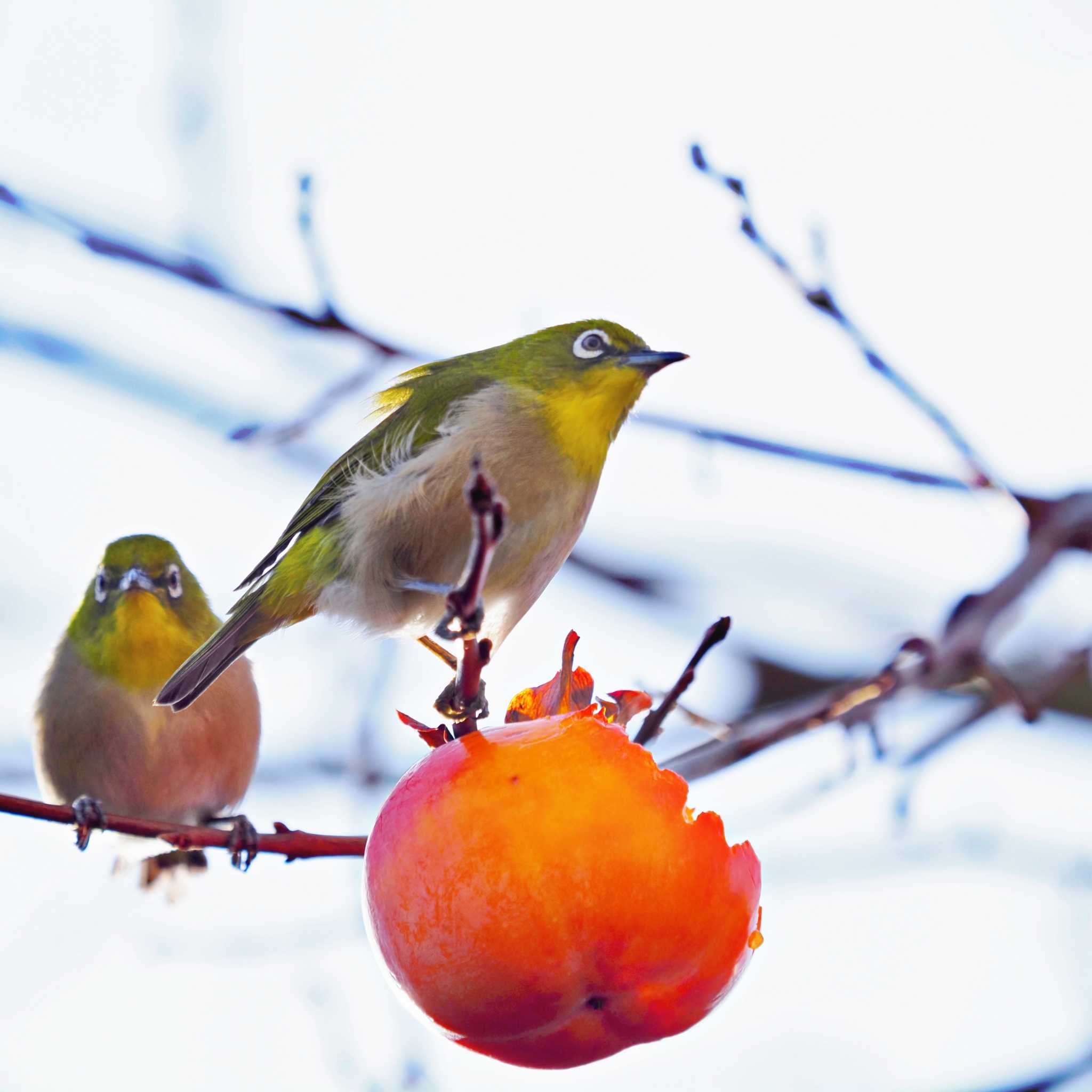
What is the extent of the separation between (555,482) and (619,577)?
4.51ft

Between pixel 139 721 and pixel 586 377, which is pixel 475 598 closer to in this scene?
pixel 586 377

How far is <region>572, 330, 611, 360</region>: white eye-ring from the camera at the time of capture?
4727 mm

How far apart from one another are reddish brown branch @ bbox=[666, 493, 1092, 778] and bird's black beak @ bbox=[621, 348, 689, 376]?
1.80 metres

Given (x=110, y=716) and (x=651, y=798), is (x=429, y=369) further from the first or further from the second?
(x=651, y=798)

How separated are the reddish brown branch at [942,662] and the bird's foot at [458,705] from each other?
1.53 feet

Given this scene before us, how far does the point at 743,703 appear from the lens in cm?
557

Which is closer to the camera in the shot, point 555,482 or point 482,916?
point 482,916

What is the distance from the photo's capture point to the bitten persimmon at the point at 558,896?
2143mm

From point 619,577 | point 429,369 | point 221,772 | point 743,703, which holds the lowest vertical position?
point 221,772

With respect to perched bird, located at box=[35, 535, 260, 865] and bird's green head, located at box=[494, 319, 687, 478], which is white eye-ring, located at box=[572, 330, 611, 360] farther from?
perched bird, located at box=[35, 535, 260, 865]

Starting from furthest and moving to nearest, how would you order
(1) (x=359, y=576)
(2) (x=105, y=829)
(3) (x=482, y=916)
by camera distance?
(1) (x=359, y=576)
(2) (x=105, y=829)
(3) (x=482, y=916)

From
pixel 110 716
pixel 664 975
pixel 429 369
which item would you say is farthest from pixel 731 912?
pixel 110 716

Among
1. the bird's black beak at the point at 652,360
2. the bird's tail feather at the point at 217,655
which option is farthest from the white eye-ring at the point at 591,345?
the bird's tail feather at the point at 217,655

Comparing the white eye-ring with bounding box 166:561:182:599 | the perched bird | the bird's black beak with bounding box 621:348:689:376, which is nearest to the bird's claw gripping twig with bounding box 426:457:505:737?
the bird's black beak with bounding box 621:348:689:376
